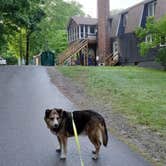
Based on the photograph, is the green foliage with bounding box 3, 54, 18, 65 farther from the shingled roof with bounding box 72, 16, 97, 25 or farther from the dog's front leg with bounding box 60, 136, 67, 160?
the dog's front leg with bounding box 60, 136, 67, 160

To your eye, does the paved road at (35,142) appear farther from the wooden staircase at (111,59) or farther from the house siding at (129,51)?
the wooden staircase at (111,59)

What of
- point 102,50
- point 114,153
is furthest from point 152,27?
point 114,153

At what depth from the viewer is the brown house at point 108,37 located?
40812mm

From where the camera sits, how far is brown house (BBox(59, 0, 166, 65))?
Answer: 134ft

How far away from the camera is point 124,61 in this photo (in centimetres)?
4422

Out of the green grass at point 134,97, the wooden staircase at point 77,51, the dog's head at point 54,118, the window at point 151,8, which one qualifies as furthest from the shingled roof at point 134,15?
the dog's head at point 54,118

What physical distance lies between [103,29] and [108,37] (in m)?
1.05

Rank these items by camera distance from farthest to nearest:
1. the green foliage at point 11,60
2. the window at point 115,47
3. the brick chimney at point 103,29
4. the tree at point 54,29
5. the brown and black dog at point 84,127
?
the green foliage at point 11,60
the tree at point 54,29
the brick chimney at point 103,29
the window at point 115,47
the brown and black dog at point 84,127

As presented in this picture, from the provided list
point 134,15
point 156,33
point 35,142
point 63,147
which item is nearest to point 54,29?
point 134,15

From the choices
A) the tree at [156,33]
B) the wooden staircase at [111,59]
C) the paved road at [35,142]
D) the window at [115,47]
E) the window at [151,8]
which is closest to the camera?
the paved road at [35,142]

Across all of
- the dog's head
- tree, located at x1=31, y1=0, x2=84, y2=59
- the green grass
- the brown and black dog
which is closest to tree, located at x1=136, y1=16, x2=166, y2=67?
the green grass

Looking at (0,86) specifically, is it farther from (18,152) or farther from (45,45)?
(45,45)

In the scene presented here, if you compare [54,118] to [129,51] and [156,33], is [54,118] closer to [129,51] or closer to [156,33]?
[156,33]

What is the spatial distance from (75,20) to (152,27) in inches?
973
